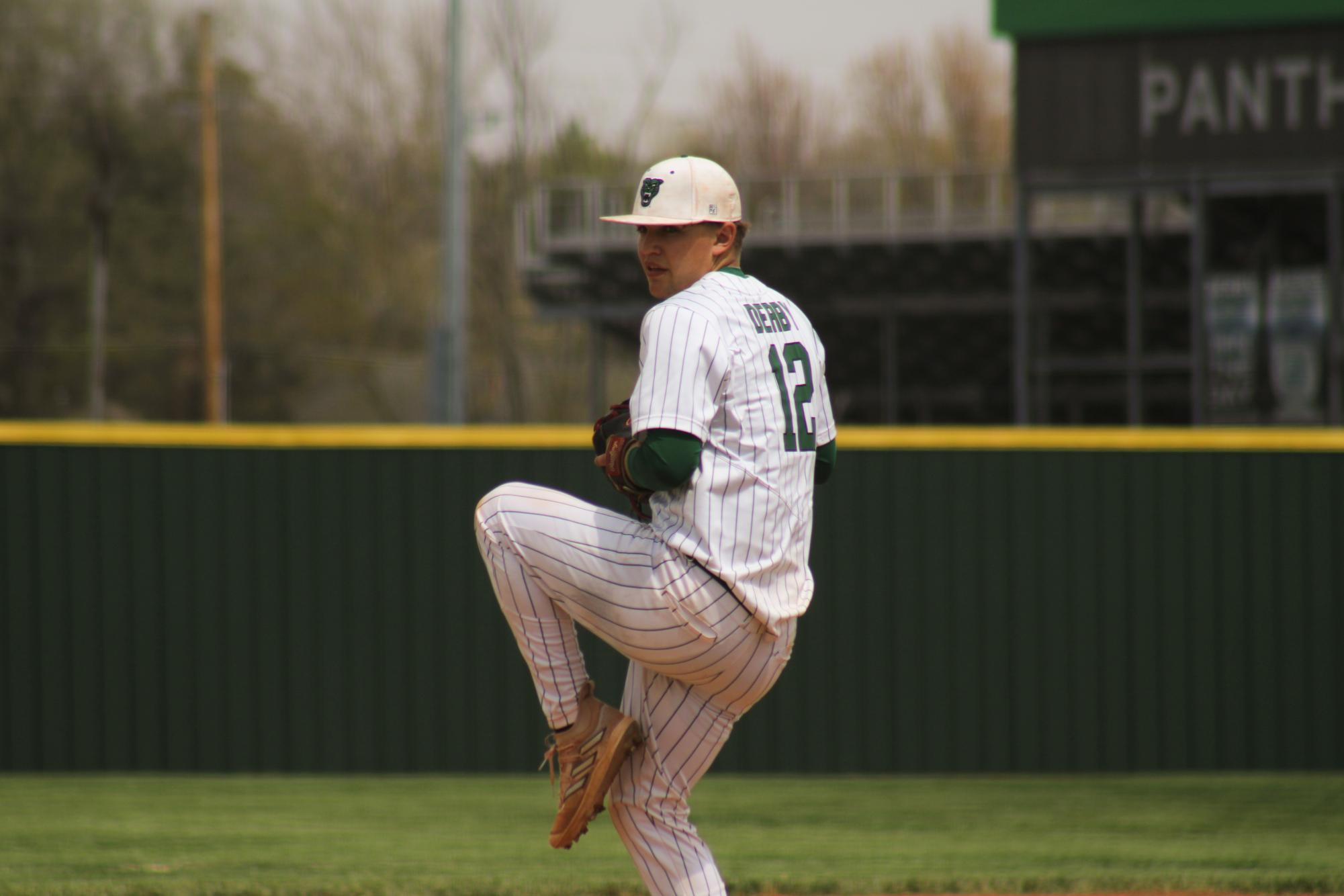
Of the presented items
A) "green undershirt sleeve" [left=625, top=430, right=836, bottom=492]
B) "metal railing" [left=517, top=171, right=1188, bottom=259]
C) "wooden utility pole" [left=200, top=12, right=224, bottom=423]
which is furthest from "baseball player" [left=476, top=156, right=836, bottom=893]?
"wooden utility pole" [left=200, top=12, right=224, bottom=423]

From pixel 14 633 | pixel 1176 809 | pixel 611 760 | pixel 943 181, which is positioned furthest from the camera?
pixel 943 181

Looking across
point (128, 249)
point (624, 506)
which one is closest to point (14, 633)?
point (624, 506)

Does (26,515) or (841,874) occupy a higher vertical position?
(26,515)

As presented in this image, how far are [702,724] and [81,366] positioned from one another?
33873mm

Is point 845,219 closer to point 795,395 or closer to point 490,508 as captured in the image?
point 795,395

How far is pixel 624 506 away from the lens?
824cm

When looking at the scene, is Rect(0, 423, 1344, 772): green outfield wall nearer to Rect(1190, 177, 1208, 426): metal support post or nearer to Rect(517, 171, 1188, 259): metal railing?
Rect(1190, 177, 1208, 426): metal support post

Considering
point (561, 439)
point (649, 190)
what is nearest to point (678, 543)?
point (649, 190)

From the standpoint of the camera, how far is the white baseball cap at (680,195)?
322 centimetres

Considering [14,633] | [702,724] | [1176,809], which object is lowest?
[1176,809]

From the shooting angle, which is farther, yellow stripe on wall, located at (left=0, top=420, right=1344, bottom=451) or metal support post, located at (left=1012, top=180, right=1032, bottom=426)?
metal support post, located at (left=1012, top=180, right=1032, bottom=426)

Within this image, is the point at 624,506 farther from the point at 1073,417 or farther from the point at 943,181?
the point at 1073,417

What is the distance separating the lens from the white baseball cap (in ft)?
10.6

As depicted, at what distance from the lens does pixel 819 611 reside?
8.10 meters
